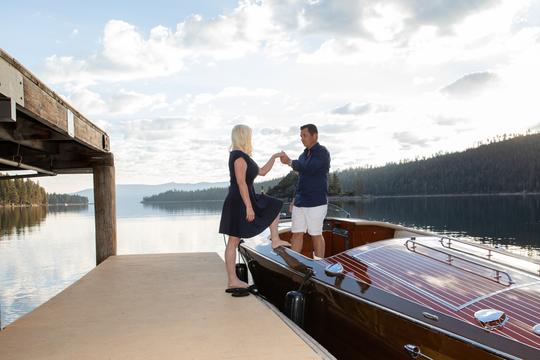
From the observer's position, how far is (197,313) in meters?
4.15

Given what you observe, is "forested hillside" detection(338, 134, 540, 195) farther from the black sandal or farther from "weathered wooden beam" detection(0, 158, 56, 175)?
the black sandal

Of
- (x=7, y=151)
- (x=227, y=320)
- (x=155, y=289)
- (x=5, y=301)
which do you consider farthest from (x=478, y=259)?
(x=5, y=301)

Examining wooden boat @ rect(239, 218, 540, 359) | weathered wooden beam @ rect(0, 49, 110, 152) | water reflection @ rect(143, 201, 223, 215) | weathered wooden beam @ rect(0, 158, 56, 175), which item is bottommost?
water reflection @ rect(143, 201, 223, 215)

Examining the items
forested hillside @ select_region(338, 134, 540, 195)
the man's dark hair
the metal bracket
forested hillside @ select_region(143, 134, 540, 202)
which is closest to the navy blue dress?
the man's dark hair

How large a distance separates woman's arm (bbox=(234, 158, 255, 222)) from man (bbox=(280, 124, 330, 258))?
852mm

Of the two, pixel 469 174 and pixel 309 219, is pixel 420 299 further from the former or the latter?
pixel 469 174

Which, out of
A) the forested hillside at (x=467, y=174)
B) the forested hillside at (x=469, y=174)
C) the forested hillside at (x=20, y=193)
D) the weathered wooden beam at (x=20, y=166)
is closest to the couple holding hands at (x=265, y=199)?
the weathered wooden beam at (x=20, y=166)

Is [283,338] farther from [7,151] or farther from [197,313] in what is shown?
[7,151]

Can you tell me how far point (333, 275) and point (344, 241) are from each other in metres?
2.41

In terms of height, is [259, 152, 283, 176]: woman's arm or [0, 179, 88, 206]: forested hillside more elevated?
[0, 179, 88, 206]: forested hillside

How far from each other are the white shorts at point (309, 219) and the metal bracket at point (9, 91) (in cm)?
309

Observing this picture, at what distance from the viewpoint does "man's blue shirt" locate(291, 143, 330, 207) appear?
523cm

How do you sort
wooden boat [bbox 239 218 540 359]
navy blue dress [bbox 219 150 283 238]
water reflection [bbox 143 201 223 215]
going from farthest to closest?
water reflection [bbox 143 201 223 215]
navy blue dress [bbox 219 150 283 238]
wooden boat [bbox 239 218 540 359]

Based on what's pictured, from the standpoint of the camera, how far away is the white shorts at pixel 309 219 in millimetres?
5203
